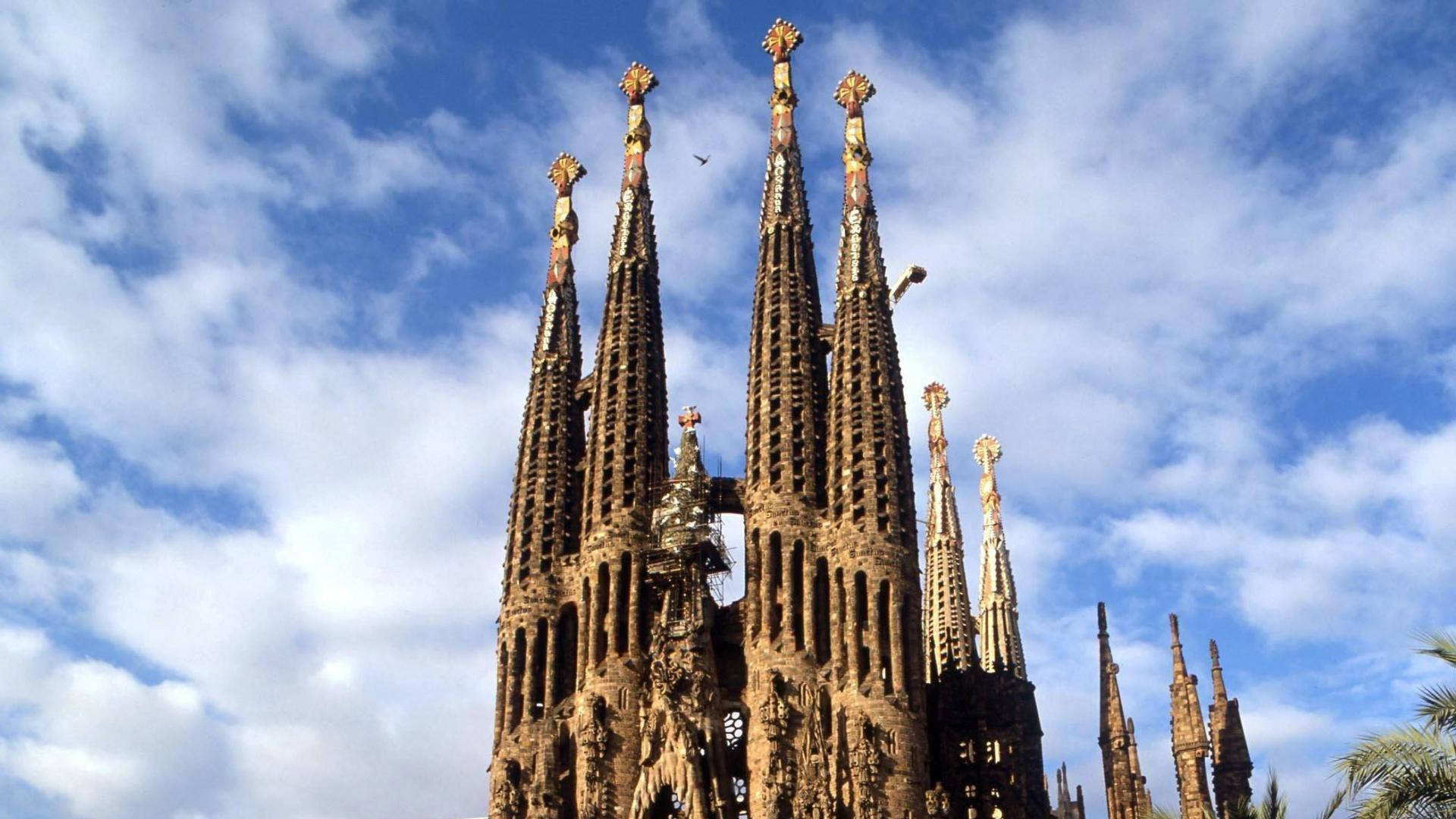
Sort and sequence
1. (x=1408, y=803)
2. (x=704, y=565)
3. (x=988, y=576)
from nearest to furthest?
1. (x=1408, y=803)
2. (x=704, y=565)
3. (x=988, y=576)

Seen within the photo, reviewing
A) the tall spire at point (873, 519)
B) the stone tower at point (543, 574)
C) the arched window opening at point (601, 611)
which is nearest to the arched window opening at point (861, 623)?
the tall spire at point (873, 519)

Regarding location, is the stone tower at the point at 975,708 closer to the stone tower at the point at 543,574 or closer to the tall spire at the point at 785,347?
the tall spire at the point at 785,347

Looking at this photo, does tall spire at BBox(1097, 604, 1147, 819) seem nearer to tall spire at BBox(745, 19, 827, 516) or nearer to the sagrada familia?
the sagrada familia

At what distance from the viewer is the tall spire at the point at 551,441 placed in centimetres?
5194

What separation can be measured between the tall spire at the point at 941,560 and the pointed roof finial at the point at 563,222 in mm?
24837

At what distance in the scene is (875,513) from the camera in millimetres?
47094

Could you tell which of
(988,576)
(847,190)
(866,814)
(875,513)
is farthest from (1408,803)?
(988,576)

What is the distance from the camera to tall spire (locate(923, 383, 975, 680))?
7456 centimetres

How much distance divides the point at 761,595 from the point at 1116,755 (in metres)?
22.1

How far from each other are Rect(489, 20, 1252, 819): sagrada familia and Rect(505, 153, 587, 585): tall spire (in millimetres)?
86

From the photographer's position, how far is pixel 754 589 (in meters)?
47.8

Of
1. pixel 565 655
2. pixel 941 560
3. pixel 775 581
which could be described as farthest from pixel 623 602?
pixel 941 560

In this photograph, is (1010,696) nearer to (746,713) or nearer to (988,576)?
Result: (746,713)

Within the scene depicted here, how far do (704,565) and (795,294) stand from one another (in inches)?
377
